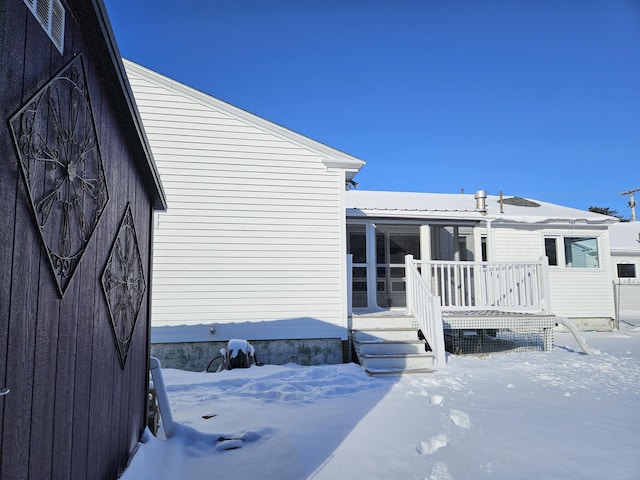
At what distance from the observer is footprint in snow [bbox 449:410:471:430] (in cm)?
379

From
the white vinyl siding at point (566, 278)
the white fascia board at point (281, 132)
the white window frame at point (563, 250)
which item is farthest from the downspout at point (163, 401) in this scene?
the white window frame at point (563, 250)

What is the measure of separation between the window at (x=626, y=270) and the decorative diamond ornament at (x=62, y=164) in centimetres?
2056

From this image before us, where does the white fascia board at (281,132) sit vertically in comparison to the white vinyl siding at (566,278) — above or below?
above

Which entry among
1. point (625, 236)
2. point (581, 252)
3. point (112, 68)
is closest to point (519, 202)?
point (581, 252)

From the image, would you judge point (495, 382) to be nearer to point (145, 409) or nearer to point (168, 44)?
point (145, 409)

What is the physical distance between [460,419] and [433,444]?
739 millimetres

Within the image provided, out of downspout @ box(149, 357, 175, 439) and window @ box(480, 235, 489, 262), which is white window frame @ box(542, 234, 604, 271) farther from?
downspout @ box(149, 357, 175, 439)

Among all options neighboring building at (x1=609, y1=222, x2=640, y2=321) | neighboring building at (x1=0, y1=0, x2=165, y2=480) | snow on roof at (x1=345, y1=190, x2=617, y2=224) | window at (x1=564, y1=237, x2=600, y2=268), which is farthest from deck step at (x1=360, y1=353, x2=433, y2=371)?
neighboring building at (x1=609, y1=222, x2=640, y2=321)

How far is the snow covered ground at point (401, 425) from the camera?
291 centimetres

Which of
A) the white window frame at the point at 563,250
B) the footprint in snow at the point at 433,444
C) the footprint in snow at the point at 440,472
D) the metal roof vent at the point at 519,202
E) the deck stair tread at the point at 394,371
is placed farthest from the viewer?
the metal roof vent at the point at 519,202

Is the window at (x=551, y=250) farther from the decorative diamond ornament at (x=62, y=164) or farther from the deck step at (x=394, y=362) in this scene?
the decorative diamond ornament at (x=62, y=164)

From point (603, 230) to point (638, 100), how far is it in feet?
14.5

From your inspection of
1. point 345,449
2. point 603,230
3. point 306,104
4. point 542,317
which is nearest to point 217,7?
point 306,104

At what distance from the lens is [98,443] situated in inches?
84.3
